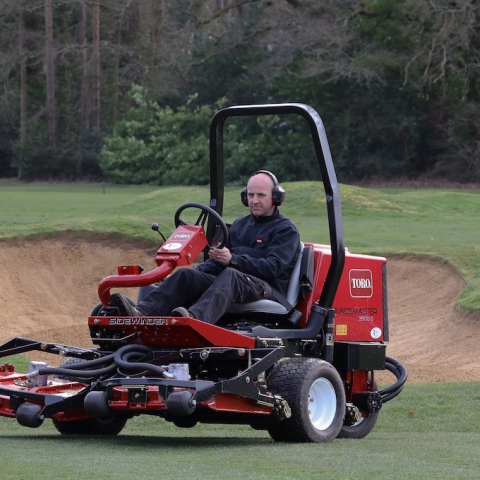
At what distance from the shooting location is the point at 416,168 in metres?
56.9

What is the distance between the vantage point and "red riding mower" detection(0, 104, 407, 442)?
26.4 feet

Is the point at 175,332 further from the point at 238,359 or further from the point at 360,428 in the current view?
the point at 360,428

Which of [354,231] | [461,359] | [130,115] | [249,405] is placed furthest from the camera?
[130,115]

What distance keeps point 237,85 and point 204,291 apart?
5377 centimetres

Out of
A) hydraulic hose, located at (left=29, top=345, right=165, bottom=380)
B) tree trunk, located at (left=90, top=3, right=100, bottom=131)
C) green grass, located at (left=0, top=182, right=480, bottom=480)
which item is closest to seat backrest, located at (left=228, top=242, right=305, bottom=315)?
hydraulic hose, located at (left=29, top=345, right=165, bottom=380)

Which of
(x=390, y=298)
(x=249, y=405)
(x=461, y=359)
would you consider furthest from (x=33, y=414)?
(x=390, y=298)

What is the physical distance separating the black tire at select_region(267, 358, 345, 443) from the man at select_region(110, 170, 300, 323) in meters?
0.64

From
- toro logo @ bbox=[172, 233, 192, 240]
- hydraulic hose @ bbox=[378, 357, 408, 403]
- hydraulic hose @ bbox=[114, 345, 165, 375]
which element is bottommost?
hydraulic hose @ bbox=[378, 357, 408, 403]

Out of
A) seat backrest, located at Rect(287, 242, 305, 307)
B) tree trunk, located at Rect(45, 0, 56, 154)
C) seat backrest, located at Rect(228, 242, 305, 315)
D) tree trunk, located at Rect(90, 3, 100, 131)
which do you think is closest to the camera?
seat backrest, located at Rect(228, 242, 305, 315)

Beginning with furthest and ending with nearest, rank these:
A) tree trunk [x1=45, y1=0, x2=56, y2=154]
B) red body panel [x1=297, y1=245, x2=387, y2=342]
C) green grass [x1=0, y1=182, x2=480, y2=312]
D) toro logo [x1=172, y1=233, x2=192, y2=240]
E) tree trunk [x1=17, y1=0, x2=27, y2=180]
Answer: tree trunk [x1=17, y1=0, x2=27, y2=180], tree trunk [x1=45, y1=0, x2=56, y2=154], green grass [x1=0, y1=182, x2=480, y2=312], red body panel [x1=297, y1=245, x2=387, y2=342], toro logo [x1=172, y1=233, x2=192, y2=240]

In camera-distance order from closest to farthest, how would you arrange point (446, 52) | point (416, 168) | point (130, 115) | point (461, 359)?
point (461, 359) < point (446, 52) < point (416, 168) < point (130, 115)

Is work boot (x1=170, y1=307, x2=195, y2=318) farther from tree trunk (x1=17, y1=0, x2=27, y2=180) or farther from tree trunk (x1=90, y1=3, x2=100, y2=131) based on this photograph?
tree trunk (x1=17, y1=0, x2=27, y2=180)

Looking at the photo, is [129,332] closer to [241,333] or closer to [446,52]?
[241,333]

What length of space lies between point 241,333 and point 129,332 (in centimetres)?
85
